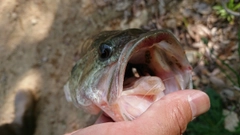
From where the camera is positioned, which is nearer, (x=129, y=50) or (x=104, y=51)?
(x=129, y=50)

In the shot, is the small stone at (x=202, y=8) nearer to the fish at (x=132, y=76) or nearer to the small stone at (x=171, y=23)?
the small stone at (x=171, y=23)

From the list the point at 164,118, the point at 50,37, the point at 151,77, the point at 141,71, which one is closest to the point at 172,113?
the point at 164,118

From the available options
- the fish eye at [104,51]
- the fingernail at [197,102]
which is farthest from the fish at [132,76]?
the fingernail at [197,102]

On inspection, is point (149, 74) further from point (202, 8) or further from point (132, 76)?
point (202, 8)

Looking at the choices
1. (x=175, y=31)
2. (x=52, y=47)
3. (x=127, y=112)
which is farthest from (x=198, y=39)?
(x=127, y=112)

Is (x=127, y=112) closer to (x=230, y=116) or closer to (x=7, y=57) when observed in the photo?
(x=230, y=116)
